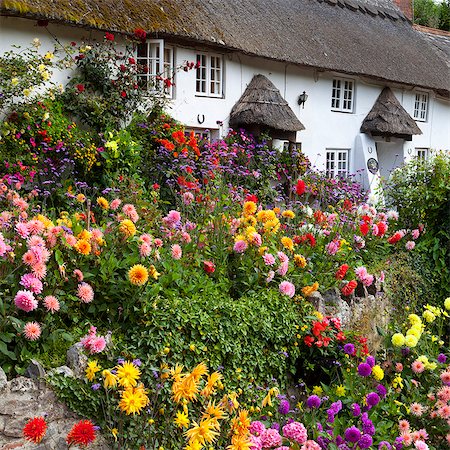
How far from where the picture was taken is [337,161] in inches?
613

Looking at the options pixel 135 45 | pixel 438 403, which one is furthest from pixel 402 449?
pixel 135 45

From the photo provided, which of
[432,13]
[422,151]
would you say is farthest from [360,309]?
[432,13]

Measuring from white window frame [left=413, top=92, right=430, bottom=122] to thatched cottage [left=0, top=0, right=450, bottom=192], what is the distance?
0.03 m

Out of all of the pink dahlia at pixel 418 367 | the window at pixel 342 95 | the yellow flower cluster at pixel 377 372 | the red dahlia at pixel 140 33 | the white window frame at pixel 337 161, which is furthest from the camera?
the window at pixel 342 95

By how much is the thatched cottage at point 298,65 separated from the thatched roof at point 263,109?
0.03m

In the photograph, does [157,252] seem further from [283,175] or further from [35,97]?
[283,175]

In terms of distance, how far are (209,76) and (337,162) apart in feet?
17.9

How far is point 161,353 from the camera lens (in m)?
3.37

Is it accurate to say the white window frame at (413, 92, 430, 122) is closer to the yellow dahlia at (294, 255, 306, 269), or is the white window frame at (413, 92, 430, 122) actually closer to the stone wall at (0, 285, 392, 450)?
the yellow dahlia at (294, 255, 306, 269)

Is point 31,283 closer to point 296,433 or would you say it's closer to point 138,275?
point 138,275

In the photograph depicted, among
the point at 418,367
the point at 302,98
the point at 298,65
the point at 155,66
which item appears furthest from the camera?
the point at 302,98

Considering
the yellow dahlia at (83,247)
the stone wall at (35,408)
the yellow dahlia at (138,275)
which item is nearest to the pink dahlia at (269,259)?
the yellow dahlia at (138,275)

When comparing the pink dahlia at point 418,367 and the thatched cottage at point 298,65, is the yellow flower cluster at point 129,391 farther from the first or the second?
the thatched cottage at point 298,65

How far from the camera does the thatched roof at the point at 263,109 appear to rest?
11.7 meters
